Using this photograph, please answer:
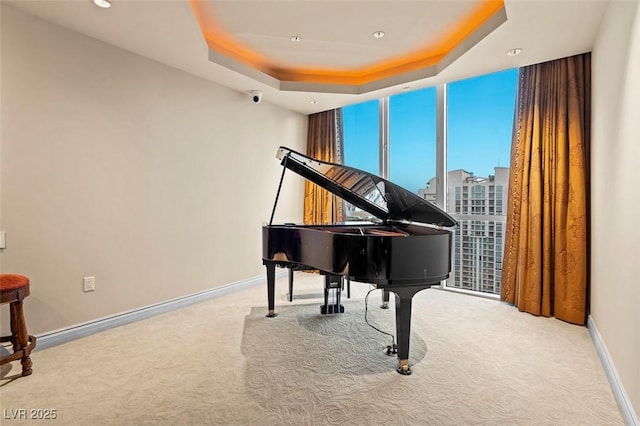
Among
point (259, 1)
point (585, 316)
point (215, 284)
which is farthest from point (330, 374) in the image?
point (259, 1)

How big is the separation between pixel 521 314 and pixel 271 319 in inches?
94.3

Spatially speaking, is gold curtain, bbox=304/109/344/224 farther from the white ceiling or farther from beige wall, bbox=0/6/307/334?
the white ceiling

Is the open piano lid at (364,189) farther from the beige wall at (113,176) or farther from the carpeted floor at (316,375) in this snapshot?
the beige wall at (113,176)

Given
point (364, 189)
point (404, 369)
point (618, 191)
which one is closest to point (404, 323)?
point (404, 369)

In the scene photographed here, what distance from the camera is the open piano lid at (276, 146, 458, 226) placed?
262 cm

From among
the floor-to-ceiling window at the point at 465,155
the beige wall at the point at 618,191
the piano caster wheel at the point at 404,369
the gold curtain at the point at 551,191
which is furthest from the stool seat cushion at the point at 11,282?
the gold curtain at the point at 551,191

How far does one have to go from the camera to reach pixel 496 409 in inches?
70.0

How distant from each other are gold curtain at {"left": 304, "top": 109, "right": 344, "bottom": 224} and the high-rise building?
1413 millimetres

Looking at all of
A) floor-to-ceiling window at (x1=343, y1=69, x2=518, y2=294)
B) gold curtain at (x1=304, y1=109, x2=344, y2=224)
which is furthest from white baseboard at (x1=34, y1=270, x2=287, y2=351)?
floor-to-ceiling window at (x1=343, y1=69, x2=518, y2=294)

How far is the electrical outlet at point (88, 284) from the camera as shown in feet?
8.91

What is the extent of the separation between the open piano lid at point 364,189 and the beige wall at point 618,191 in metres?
1.02

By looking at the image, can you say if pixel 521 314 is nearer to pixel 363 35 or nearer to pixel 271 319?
pixel 271 319

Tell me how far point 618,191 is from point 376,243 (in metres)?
1.49

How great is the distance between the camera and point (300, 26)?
2904mm
